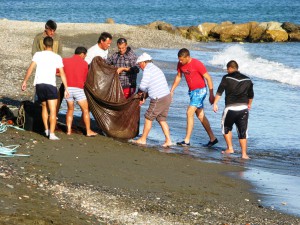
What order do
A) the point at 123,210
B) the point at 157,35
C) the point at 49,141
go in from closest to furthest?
the point at 123,210 → the point at 49,141 → the point at 157,35

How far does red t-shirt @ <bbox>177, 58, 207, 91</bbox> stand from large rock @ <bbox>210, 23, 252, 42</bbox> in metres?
34.5

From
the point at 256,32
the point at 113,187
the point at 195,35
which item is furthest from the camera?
the point at 256,32

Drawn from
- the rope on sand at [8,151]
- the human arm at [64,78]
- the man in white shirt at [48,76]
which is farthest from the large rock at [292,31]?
the rope on sand at [8,151]

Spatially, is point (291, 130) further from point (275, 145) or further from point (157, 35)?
point (157, 35)

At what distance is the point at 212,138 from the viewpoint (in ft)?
39.8

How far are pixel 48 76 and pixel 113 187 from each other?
287cm

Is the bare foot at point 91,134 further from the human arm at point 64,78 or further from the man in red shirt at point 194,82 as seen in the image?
the man in red shirt at point 194,82

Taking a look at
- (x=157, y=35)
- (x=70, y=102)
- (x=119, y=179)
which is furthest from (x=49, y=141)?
(x=157, y=35)

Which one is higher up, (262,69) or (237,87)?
(237,87)

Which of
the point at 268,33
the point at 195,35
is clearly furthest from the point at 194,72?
the point at 268,33

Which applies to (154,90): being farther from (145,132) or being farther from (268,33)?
(268,33)

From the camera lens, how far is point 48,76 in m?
10.6

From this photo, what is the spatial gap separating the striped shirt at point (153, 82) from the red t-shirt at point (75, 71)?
0.94 m

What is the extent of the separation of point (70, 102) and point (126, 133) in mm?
1104
